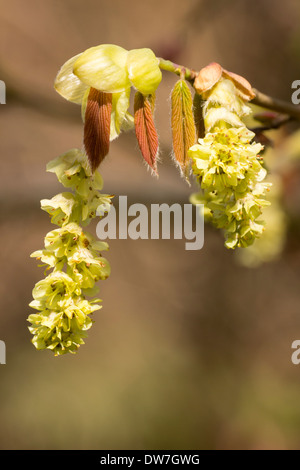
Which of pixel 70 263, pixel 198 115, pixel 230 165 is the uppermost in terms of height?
pixel 198 115

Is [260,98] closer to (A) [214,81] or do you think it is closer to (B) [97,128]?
(A) [214,81]

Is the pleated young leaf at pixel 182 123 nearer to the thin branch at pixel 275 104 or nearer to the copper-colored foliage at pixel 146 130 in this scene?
the copper-colored foliage at pixel 146 130

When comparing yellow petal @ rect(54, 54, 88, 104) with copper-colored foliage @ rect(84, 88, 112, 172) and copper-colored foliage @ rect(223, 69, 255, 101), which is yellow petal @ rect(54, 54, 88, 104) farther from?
copper-colored foliage @ rect(223, 69, 255, 101)

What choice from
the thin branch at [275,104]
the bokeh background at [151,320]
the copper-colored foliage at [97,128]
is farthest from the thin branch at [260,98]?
the bokeh background at [151,320]

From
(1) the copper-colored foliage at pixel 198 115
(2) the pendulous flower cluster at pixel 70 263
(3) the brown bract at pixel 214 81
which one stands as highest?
(3) the brown bract at pixel 214 81

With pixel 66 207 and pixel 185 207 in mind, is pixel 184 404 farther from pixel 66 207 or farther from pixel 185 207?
pixel 66 207

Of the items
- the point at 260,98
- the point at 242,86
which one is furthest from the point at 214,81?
the point at 260,98
